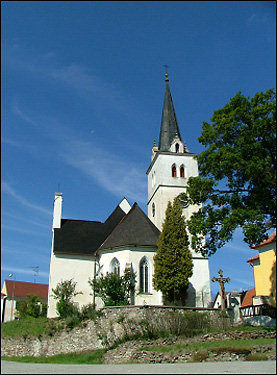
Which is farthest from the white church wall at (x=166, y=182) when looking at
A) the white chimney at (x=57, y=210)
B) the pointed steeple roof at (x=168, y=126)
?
the white chimney at (x=57, y=210)

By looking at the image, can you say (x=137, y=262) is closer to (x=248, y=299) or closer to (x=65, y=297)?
(x=65, y=297)

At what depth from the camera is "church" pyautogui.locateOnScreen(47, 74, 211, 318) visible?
1233 inches

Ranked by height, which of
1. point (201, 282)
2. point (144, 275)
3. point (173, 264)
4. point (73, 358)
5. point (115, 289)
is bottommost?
point (73, 358)

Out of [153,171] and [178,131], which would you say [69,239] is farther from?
[178,131]

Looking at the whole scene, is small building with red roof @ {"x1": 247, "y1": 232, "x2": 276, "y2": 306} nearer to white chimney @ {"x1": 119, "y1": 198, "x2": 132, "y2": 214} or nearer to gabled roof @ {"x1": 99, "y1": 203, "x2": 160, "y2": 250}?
gabled roof @ {"x1": 99, "y1": 203, "x2": 160, "y2": 250}

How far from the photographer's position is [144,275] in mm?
31094

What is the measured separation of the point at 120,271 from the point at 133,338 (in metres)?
8.16

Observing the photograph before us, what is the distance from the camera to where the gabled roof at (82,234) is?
1474 inches

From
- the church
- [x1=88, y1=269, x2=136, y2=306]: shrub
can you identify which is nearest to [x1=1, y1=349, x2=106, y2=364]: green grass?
[x1=88, y1=269, x2=136, y2=306]: shrub

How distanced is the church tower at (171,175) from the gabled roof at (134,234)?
2.61 metres

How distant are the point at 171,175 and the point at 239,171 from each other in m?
17.5

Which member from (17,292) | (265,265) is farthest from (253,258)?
(17,292)

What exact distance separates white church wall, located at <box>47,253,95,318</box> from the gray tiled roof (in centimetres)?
1472

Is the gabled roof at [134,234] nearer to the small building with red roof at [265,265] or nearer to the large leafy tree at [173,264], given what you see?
the large leafy tree at [173,264]
